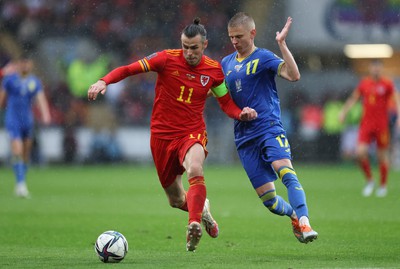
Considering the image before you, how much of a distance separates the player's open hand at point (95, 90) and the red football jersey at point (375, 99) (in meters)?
9.79

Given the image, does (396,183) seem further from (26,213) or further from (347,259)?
(347,259)

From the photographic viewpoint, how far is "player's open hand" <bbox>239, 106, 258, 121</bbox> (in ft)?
28.1

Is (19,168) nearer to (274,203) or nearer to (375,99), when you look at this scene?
(375,99)

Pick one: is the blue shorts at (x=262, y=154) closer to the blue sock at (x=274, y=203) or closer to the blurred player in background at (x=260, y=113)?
the blurred player in background at (x=260, y=113)

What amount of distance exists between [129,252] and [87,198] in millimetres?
Answer: 7232

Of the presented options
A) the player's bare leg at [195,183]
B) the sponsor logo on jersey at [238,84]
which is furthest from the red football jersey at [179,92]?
the player's bare leg at [195,183]

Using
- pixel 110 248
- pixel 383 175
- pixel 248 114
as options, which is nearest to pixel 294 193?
pixel 248 114

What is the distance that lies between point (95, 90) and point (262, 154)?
1914mm

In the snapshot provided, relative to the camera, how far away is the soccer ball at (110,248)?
25.4 feet

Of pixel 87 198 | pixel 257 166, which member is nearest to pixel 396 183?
pixel 87 198

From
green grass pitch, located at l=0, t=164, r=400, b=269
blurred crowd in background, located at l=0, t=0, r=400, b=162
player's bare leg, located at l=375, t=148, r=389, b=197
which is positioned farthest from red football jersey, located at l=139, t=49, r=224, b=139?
blurred crowd in background, located at l=0, t=0, r=400, b=162

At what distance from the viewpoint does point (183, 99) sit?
8.76 m

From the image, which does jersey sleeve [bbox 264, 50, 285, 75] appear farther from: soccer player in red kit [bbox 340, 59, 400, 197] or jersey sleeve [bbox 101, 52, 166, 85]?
soccer player in red kit [bbox 340, 59, 400, 197]

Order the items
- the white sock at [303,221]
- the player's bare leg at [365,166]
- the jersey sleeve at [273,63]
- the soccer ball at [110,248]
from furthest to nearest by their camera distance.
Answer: the player's bare leg at [365,166]
the jersey sleeve at [273,63]
the white sock at [303,221]
the soccer ball at [110,248]
